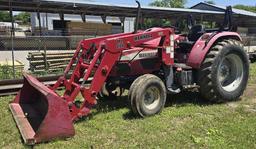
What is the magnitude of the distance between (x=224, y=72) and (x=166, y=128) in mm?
2504

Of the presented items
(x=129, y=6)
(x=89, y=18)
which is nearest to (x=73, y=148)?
(x=129, y=6)

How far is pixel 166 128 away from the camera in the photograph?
559cm

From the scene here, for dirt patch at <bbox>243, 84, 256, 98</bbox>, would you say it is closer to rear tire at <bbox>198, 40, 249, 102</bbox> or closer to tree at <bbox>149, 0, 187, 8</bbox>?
rear tire at <bbox>198, 40, 249, 102</bbox>

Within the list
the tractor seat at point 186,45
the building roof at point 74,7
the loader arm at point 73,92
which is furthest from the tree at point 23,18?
the loader arm at point 73,92

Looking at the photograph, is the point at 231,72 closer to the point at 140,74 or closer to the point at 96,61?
the point at 140,74

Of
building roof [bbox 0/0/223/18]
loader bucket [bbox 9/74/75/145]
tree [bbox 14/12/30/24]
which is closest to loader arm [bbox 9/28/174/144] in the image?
loader bucket [bbox 9/74/75/145]

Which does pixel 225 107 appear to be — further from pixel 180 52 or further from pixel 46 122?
pixel 46 122

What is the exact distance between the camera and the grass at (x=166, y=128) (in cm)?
493

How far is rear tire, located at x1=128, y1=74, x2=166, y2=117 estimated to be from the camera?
19.1ft

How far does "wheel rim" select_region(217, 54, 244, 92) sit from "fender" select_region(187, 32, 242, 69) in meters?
0.58

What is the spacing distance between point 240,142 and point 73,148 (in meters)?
2.43

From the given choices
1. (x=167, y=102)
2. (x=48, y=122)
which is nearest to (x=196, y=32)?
(x=167, y=102)

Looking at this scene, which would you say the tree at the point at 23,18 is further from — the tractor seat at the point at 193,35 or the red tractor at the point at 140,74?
the red tractor at the point at 140,74

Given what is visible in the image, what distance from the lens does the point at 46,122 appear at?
4754 mm
